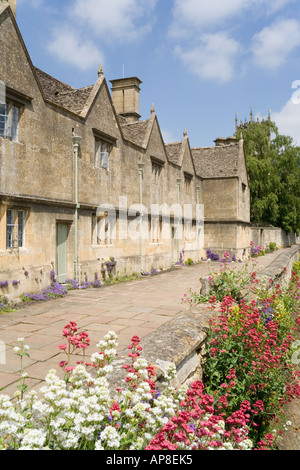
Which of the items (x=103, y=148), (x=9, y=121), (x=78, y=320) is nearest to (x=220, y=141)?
(x=103, y=148)

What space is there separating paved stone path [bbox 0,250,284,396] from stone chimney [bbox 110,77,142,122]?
14.6 m

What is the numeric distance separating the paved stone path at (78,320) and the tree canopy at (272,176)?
92.0 feet

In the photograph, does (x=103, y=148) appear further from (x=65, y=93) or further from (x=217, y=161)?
(x=217, y=161)

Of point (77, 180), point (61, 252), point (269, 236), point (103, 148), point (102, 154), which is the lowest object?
point (61, 252)

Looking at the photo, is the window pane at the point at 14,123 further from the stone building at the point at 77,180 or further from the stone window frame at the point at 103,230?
the stone window frame at the point at 103,230

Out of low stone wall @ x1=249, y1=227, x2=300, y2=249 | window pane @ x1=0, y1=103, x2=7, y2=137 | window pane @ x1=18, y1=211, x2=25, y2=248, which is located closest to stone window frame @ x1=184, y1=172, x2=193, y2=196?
low stone wall @ x1=249, y1=227, x2=300, y2=249

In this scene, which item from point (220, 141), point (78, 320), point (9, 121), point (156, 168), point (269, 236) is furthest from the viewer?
point (269, 236)

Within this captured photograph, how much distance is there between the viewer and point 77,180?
12.0m

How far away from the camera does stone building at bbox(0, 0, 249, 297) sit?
9.34 metres

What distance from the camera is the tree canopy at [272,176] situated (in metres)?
37.0

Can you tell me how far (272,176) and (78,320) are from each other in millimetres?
35081

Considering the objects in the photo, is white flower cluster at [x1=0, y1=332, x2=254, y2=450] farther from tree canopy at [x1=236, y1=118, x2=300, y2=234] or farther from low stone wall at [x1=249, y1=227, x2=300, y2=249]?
tree canopy at [x1=236, y1=118, x2=300, y2=234]

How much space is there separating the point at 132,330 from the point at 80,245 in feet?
20.5
